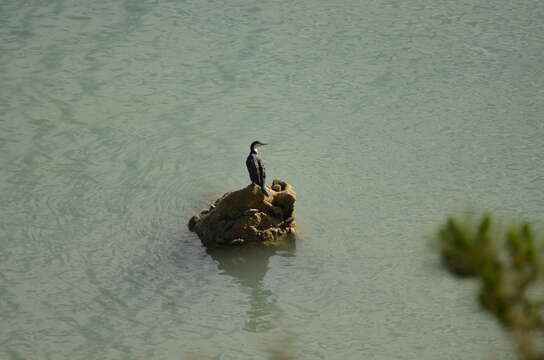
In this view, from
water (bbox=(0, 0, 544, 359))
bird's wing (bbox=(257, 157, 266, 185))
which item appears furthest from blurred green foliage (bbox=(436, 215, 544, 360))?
bird's wing (bbox=(257, 157, 266, 185))

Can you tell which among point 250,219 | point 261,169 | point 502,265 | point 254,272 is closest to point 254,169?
point 261,169

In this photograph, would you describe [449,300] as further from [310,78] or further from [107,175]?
[310,78]

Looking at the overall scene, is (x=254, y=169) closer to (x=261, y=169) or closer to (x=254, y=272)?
(x=261, y=169)

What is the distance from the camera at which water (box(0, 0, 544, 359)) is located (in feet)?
29.0

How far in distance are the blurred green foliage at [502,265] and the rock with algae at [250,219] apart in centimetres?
658

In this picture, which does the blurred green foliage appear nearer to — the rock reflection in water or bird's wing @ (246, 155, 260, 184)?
→ the rock reflection in water

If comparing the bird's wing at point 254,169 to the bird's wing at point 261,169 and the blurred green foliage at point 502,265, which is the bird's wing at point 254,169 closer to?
the bird's wing at point 261,169

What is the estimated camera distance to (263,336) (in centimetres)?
866

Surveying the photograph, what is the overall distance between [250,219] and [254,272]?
0.63 meters

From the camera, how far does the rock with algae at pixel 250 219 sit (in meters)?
9.93

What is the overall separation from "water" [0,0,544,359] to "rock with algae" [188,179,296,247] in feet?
0.74

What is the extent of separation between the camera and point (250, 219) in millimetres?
10008

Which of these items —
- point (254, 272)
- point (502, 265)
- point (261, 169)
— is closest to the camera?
point (502, 265)

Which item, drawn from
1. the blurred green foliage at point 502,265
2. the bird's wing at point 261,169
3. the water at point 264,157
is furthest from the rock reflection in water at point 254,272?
the blurred green foliage at point 502,265
